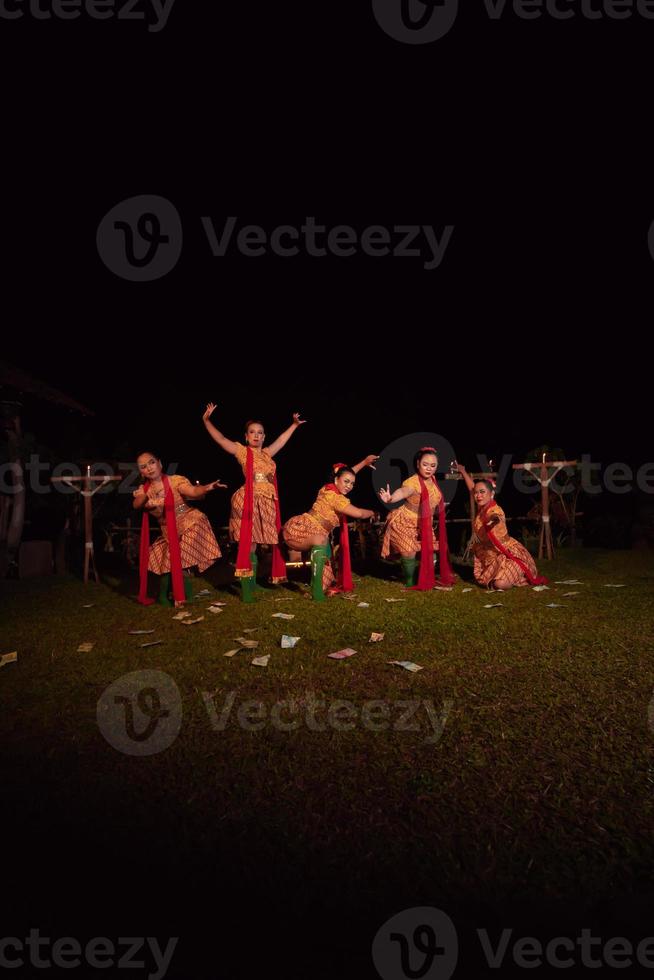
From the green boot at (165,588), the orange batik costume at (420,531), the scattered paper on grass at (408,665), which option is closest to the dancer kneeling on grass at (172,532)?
the green boot at (165,588)

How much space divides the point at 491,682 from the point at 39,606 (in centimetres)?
691

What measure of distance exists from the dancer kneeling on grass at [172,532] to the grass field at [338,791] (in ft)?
Answer: 7.92

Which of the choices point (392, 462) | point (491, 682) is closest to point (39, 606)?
point (491, 682)

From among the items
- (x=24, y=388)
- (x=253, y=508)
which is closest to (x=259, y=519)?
(x=253, y=508)

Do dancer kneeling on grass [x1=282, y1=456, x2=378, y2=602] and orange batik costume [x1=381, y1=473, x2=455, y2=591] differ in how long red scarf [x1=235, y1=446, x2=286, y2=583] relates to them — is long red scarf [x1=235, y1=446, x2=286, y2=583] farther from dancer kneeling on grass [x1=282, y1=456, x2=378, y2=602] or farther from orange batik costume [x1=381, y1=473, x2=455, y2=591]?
orange batik costume [x1=381, y1=473, x2=455, y2=591]

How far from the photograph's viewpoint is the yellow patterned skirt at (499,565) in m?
8.72

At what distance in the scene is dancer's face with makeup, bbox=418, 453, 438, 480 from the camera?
30.0 feet

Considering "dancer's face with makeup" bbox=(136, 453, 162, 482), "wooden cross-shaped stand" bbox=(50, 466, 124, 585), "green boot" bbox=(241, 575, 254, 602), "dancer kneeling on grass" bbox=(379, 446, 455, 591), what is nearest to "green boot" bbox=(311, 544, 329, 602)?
"green boot" bbox=(241, 575, 254, 602)

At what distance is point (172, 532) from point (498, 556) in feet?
16.7

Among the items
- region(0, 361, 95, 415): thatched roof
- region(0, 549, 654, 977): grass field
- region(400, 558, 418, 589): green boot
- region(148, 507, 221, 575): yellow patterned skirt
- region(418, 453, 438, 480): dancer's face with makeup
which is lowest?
region(0, 549, 654, 977): grass field

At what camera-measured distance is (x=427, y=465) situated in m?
9.16

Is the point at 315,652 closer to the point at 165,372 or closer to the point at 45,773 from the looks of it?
the point at 45,773

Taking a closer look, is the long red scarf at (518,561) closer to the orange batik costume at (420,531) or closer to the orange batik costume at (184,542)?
the orange batik costume at (420,531)

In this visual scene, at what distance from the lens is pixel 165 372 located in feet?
61.1
